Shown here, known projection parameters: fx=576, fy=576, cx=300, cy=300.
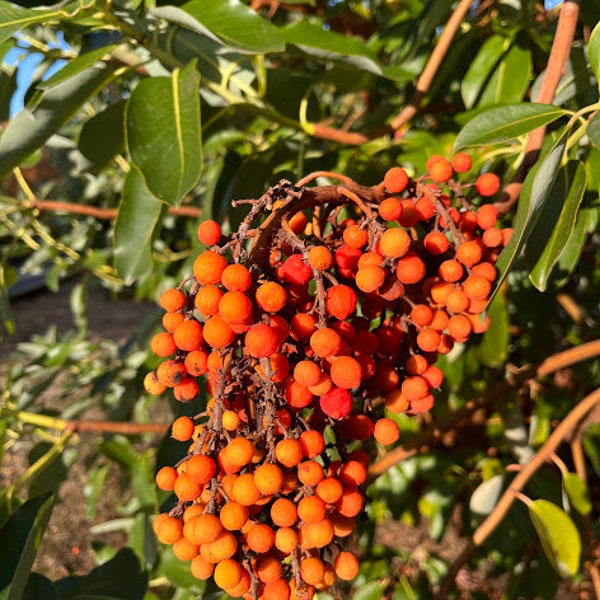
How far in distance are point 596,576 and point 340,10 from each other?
1735 millimetres

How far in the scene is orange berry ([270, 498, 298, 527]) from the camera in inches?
21.0

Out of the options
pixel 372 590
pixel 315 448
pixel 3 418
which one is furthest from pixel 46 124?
pixel 372 590

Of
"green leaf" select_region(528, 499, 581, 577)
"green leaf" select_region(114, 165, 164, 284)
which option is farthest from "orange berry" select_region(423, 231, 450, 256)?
"green leaf" select_region(528, 499, 581, 577)

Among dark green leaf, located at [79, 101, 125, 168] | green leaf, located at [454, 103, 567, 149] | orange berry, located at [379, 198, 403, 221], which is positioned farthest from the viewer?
dark green leaf, located at [79, 101, 125, 168]

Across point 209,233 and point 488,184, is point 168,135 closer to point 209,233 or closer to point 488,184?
point 209,233

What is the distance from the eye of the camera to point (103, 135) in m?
1.02

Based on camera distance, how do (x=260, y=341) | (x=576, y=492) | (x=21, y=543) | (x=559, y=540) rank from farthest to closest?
1. (x=576, y=492)
2. (x=559, y=540)
3. (x=21, y=543)
4. (x=260, y=341)

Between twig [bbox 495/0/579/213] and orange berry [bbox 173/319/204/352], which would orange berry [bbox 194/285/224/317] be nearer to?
orange berry [bbox 173/319/204/352]

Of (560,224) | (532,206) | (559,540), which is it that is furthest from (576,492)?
(532,206)

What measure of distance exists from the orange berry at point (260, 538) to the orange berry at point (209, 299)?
20 centimetres

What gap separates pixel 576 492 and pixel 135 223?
115cm

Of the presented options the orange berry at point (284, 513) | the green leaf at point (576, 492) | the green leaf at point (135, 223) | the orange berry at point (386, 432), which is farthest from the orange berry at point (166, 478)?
the green leaf at point (576, 492)

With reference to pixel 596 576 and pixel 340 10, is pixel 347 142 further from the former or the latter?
pixel 596 576

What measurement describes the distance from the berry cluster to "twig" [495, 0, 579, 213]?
0.38 feet
